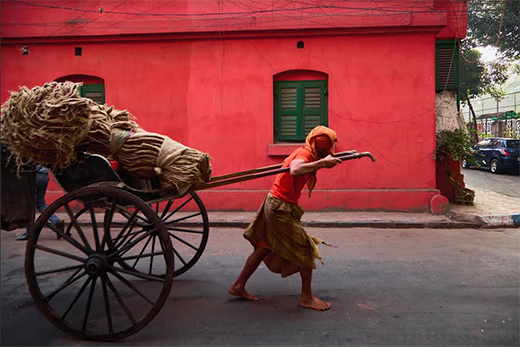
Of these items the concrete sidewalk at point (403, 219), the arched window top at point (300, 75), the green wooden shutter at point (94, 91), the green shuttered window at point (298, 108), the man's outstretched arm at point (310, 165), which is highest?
the arched window top at point (300, 75)

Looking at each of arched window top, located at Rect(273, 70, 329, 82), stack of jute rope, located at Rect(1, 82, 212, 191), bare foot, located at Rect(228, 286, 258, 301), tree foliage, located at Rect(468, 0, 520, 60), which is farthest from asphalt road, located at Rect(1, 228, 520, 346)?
tree foliage, located at Rect(468, 0, 520, 60)

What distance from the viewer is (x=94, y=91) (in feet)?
28.9

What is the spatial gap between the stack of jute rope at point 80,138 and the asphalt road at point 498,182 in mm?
10275

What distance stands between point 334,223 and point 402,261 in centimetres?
229

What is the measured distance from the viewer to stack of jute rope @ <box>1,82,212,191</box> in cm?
292

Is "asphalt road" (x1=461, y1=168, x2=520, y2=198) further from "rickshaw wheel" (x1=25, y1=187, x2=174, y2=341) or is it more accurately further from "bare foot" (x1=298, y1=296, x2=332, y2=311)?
"rickshaw wheel" (x1=25, y1=187, x2=174, y2=341)

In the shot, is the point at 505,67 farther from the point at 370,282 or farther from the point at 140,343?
the point at 140,343

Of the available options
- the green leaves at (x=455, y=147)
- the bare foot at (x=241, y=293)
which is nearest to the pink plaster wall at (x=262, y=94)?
the green leaves at (x=455, y=147)

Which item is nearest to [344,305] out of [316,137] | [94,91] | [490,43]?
[316,137]

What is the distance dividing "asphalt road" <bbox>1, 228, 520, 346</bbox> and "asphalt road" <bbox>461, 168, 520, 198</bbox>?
745 cm

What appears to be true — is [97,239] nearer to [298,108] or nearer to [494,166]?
[298,108]

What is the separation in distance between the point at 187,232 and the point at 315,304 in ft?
10.1

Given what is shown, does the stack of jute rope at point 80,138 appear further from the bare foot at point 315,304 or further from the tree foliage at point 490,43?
the tree foliage at point 490,43

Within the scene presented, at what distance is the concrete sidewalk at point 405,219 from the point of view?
7164 mm
